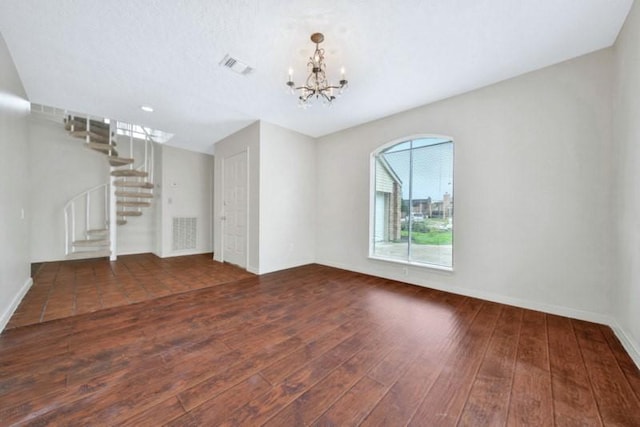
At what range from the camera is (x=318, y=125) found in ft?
15.0

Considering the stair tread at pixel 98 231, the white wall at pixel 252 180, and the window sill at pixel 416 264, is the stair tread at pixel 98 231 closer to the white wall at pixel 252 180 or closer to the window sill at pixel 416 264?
the white wall at pixel 252 180

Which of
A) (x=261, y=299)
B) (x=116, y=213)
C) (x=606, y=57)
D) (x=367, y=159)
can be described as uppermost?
(x=606, y=57)

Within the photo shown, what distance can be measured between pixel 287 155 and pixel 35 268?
523 cm

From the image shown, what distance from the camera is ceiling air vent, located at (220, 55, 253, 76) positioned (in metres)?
2.58

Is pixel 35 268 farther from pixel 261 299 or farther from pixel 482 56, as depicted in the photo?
pixel 482 56

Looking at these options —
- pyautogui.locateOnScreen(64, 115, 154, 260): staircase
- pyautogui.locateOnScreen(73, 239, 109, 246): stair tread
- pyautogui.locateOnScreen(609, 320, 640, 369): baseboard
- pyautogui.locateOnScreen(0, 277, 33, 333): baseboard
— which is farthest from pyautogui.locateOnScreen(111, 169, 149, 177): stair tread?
pyautogui.locateOnScreen(609, 320, 640, 369): baseboard

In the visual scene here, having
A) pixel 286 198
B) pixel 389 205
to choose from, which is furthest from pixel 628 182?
pixel 286 198

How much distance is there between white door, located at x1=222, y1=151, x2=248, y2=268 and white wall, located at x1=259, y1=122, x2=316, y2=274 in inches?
22.6

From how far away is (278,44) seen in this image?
7.70ft

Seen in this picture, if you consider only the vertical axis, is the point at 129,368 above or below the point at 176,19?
below

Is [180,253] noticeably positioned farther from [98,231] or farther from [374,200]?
[374,200]

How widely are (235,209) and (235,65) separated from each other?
9.66 feet

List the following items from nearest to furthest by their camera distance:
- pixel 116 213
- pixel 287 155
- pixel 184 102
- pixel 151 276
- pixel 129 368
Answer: pixel 129 368 < pixel 184 102 < pixel 151 276 < pixel 287 155 < pixel 116 213

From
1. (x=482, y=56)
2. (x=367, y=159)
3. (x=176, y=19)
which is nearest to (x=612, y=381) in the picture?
(x=482, y=56)
